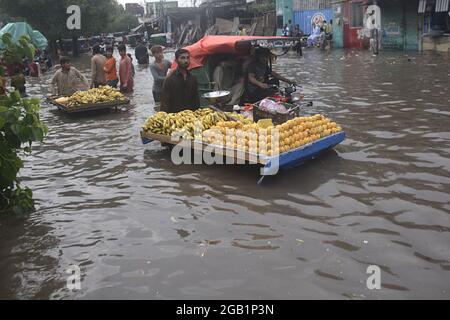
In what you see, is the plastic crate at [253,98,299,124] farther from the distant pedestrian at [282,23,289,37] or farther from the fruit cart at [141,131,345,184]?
the distant pedestrian at [282,23,289,37]

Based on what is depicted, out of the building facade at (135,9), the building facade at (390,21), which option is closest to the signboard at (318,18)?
the building facade at (390,21)

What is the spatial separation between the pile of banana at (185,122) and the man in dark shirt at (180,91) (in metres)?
0.19

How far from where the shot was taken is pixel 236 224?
16.0 ft

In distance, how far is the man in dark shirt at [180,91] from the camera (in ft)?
24.0

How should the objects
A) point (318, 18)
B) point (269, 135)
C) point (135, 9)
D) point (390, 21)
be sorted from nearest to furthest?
point (269, 135)
point (390, 21)
point (318, 18)
point (135, 9)

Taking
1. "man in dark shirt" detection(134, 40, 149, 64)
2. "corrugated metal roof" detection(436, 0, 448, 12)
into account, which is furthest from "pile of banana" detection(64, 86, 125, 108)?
"corrugated metal roof" detection(436, 0, 448, 12)

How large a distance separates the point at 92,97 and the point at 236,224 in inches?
284

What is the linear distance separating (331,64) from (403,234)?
651 inches

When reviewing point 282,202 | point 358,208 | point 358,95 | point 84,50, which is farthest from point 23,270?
point 84,50

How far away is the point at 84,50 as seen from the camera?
47250 millimetres

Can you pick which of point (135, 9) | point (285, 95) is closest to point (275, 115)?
point (285, 95)

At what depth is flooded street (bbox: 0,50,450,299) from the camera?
379cm

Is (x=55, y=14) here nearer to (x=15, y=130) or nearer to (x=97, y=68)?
(x=97, y=68)
